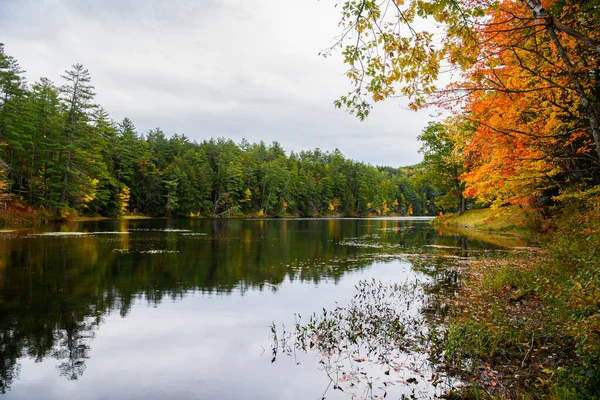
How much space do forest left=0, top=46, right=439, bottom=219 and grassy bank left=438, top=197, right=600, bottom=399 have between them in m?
44.6

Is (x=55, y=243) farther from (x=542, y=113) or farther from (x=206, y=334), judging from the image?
(x=542, y=113)

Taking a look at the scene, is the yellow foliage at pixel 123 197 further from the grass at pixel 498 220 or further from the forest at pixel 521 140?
the forest at pixel 521 140

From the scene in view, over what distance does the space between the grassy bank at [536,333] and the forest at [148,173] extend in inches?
1755

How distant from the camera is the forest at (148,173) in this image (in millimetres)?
49188

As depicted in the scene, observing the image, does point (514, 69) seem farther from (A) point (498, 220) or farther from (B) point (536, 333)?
(A) point (498, 220)

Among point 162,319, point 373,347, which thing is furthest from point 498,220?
point 162,319

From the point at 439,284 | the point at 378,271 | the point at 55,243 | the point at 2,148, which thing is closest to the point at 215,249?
the point at 55,243

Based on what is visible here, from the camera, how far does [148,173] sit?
84.8 m

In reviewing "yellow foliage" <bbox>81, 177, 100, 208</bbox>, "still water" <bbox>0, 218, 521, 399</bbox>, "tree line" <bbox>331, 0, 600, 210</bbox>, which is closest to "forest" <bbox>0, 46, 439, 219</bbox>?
"yellow foliage" <bbox>81, 177, 100, 208</bbox>

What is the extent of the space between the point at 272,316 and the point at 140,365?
13.0ft

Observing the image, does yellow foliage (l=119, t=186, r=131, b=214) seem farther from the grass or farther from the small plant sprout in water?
the small plant sprout in water

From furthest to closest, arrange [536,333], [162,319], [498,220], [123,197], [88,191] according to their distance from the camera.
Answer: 1. [123,197]
2. [88,191]
3. [498,220]
4. [162,319]
5. [536,333]

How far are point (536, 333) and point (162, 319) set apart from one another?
9.03 metres

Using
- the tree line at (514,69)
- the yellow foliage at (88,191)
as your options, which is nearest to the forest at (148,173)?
the yellow foliage at (88,191)
